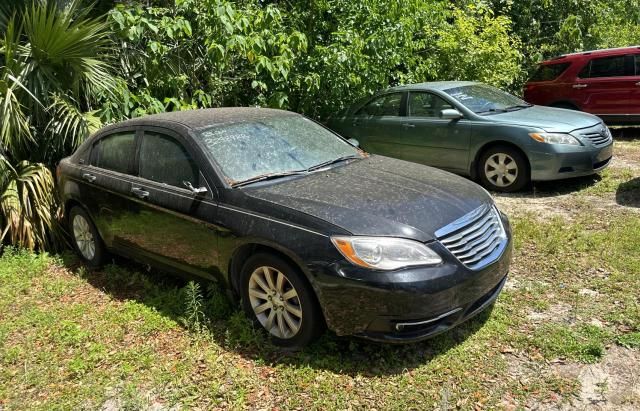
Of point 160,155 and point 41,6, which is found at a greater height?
point 41,6

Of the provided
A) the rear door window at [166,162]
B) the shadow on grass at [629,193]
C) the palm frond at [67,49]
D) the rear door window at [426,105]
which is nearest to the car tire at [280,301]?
the rear door window at [166,162]

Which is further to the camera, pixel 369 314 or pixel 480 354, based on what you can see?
pixel 480 354

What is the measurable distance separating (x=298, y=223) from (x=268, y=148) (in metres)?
1.05

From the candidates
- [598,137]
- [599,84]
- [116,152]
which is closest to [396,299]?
[116,152]

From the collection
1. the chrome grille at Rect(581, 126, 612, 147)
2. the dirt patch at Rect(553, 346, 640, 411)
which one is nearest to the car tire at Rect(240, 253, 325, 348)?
the dirt patch at Rect(553, 346, 640, 411)

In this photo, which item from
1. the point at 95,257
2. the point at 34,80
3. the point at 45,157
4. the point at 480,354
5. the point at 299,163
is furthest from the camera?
the point at 45,157

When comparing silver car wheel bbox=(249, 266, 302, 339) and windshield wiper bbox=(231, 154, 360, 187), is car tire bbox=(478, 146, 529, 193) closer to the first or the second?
windshield wiper bbox=(231, 154, 360, 187)

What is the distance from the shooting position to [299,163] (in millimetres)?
4172

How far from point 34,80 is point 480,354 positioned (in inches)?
→ 208

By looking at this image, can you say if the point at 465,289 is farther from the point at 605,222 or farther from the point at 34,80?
the point at 34,80

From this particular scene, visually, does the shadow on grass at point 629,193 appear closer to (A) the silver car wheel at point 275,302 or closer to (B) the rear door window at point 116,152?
(A) the silver car wheel at point 275,302

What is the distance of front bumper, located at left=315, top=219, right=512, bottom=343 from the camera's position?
10.2 feet

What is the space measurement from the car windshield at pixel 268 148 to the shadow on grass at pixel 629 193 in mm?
3429

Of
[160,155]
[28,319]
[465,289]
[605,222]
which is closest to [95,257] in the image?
[28,319]
